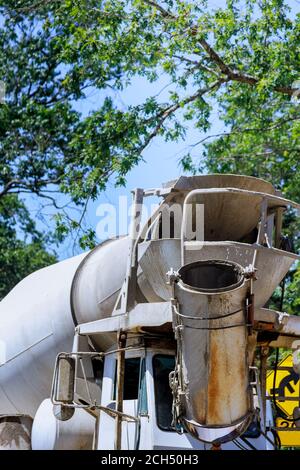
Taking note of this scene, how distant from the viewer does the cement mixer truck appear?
720 centimetres

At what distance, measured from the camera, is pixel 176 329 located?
739 centimetres

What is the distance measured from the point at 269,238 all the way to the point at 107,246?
2.10 m

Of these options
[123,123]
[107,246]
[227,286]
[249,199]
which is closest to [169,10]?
[123,123]

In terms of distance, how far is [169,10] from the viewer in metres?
14.6

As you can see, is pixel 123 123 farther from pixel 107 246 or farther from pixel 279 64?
pixel 107 246

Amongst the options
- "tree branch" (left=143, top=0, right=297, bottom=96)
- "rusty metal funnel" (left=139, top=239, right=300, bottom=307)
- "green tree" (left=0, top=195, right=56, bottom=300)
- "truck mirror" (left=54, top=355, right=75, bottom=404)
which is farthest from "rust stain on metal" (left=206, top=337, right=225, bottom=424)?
"green tree" (left=0, top=195, right=56, bottom=300)

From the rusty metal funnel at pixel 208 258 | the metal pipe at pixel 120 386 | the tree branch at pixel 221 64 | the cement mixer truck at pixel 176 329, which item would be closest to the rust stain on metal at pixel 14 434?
the cement mixer truck at pixel 176 329

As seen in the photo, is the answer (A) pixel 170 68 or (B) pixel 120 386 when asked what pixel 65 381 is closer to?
(B) pixel 120 386

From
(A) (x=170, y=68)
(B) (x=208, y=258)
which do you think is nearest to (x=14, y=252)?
(A) (x=170, y=68)

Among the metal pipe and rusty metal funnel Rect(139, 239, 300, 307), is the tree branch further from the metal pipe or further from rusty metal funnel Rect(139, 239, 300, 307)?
the metal pipe

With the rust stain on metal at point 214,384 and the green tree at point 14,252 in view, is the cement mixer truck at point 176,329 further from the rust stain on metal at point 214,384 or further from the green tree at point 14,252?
the green tree at point 14,252
